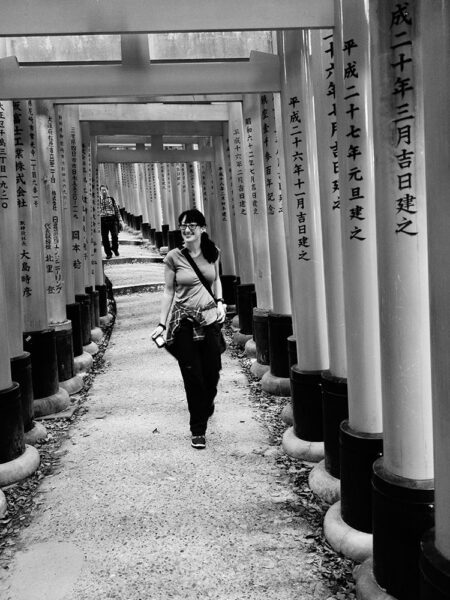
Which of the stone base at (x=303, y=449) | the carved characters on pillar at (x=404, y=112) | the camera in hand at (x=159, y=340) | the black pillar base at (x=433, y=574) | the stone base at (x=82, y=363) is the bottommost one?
the stone base at (x=303, y=449)

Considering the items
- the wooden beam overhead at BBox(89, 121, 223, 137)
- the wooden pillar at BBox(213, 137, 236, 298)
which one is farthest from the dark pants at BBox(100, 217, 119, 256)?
the wooden beam overhead at BBox(89, 121, 223, 137)

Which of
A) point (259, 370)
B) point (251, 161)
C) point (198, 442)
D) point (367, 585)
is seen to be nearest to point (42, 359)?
point (198, 442)

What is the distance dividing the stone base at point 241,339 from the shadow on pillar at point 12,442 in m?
4.59

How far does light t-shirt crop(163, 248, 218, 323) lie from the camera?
4695 millimetres

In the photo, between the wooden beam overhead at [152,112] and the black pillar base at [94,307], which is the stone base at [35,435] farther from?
the wooden beam overhead at [152,112]

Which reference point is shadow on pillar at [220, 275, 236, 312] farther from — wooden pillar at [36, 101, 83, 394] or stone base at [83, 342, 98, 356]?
wooden pillar at [36, 101, 83, 394]

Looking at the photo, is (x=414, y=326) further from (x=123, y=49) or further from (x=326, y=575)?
(x=123, y=49)

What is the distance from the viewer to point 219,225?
38.5 ft

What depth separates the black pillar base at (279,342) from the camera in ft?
20.4

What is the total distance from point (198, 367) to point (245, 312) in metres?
4.33

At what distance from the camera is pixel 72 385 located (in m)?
6.79

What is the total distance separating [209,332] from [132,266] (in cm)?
1448

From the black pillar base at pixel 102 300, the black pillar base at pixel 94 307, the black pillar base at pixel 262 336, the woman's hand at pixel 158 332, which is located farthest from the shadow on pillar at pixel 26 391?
the black pillar base at pixel 102 300

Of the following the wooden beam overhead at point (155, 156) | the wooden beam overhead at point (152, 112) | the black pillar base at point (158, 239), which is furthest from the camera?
the black pillar base at point (158, 239)
